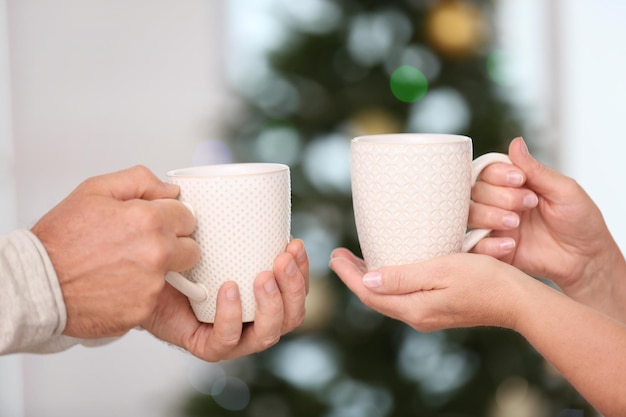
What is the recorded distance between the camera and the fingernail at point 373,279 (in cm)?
109

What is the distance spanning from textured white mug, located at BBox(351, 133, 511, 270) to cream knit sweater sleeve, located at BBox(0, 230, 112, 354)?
459 millimetres

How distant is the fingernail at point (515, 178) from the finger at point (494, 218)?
0.17 feet

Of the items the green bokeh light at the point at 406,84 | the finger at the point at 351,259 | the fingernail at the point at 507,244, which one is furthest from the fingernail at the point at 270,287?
the green bokeh light at the point at 406,84

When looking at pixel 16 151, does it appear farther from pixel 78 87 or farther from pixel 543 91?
pixel 543 91

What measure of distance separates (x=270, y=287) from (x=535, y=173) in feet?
1.72

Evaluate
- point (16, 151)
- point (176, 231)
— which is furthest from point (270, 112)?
point (16, 151)

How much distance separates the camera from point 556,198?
4.15 feet

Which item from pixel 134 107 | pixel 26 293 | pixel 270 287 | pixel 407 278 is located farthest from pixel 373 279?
pixel 134 107

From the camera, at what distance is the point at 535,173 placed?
124 cm

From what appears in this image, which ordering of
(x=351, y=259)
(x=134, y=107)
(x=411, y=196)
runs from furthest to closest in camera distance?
(x=134, y=107) < (x=351, y=259) < (x=411, y=196)

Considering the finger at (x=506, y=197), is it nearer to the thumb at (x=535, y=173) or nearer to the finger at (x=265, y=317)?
the thumb at (x=535, y=173)

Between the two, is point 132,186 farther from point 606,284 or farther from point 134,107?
point 134,107

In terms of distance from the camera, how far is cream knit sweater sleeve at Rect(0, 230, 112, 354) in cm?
92

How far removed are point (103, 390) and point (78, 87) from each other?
4.11ft
